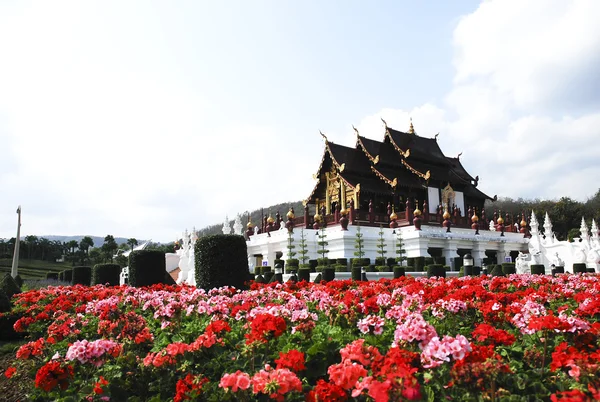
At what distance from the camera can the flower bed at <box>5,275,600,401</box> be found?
2756 mm

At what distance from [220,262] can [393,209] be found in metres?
20.0

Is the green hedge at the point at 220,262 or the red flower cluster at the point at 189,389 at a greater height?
the green hedge at the point at 220,262

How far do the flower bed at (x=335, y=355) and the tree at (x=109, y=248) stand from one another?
204 ft

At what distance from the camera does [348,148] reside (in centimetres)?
3572

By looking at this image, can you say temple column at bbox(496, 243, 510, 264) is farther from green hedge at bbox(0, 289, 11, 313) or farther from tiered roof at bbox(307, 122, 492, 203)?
green hedge at bbox(0, 289, 11, 313)

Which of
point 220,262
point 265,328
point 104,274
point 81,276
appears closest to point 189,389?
point 265,328

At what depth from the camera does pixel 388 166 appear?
1373 inches

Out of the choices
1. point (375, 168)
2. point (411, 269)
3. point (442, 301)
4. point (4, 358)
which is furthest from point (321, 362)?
point (375, 168)

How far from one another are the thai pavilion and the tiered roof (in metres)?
0.08

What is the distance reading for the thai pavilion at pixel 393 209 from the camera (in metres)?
26.2

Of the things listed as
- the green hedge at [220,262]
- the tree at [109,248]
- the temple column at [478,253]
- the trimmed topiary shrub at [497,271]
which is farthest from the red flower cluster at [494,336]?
the tree at [109,248]

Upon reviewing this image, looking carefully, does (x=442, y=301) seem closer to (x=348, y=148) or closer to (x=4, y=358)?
(x=4, y=358)

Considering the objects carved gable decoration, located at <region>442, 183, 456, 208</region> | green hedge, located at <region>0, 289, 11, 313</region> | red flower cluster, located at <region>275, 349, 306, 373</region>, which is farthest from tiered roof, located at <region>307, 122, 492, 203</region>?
red flower cluster, located at <region>275, 349, 306, 373</region>

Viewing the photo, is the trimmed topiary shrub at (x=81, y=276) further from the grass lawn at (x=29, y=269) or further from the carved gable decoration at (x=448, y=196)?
the carved gable decoration at (x=448, y=196)
